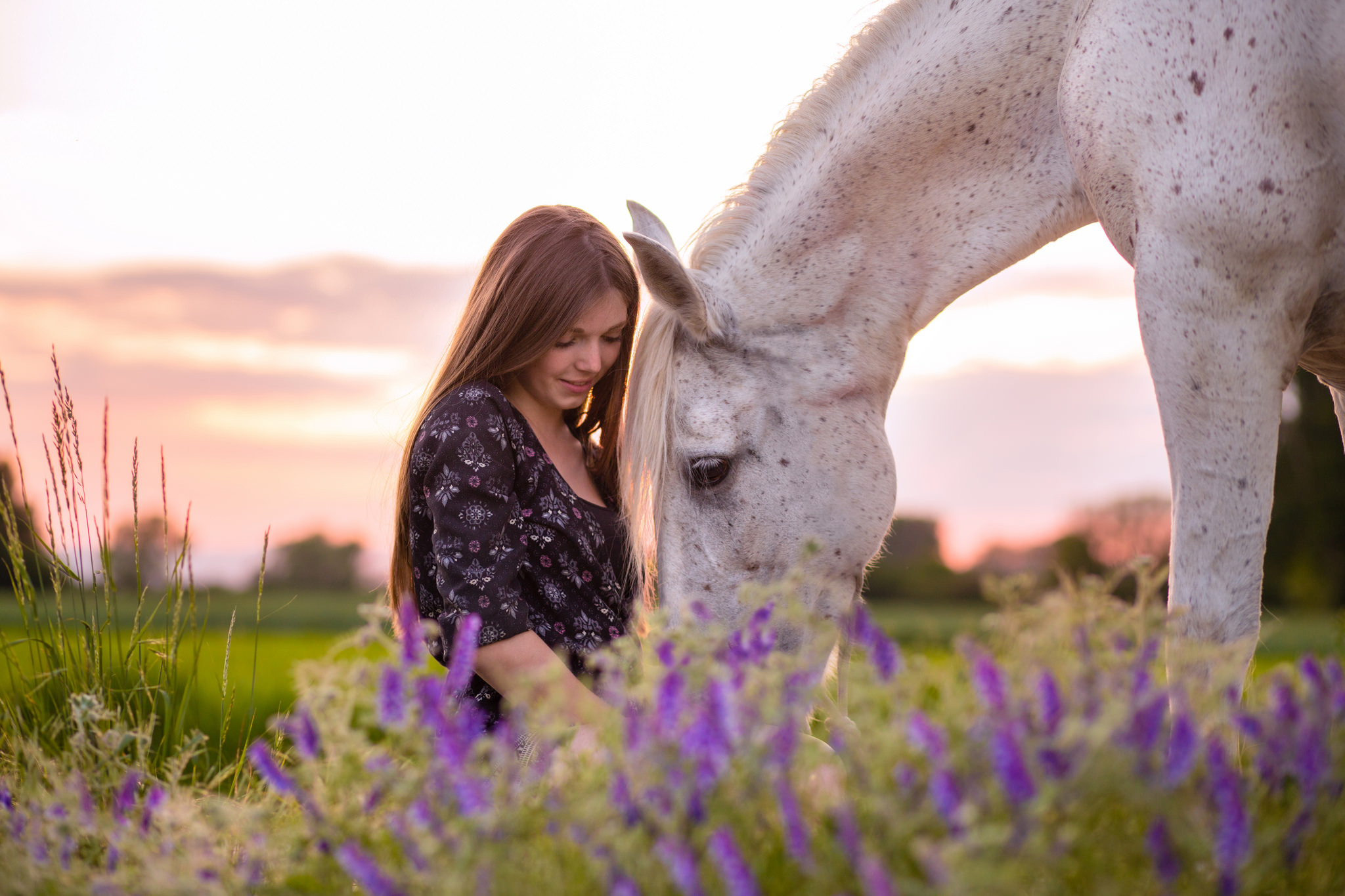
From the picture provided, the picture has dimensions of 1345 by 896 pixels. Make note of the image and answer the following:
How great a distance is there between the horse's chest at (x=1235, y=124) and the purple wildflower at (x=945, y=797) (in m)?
1.72

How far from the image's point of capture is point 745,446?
294 cm

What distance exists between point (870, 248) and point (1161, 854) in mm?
2229

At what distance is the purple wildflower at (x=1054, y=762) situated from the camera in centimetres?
116

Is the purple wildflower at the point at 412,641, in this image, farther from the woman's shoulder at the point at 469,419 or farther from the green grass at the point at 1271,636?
the green grass at the point at 1271,636

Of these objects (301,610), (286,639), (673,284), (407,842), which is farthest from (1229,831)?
(301,610)

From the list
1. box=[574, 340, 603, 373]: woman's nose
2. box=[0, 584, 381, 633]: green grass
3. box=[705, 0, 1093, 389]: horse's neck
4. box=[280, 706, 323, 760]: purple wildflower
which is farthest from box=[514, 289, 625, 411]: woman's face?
box=[0, 584, 381, 633]: green grass

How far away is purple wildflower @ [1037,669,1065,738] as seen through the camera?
4.02 ft

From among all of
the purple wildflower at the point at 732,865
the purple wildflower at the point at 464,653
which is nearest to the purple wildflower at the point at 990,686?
the purple wildflower at the point at 732,865

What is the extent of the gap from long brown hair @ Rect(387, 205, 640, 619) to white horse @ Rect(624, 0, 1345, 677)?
20cm

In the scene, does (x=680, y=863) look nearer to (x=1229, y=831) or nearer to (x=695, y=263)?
(x=1229, y=831)

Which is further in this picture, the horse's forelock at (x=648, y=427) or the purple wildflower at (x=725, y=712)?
the horse's forelock at (x=648, y=427)

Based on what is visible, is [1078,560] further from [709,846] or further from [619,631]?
[709,846]

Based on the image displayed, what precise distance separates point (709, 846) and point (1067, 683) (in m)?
0.60

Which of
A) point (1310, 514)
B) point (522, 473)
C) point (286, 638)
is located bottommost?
point (286, 638)
